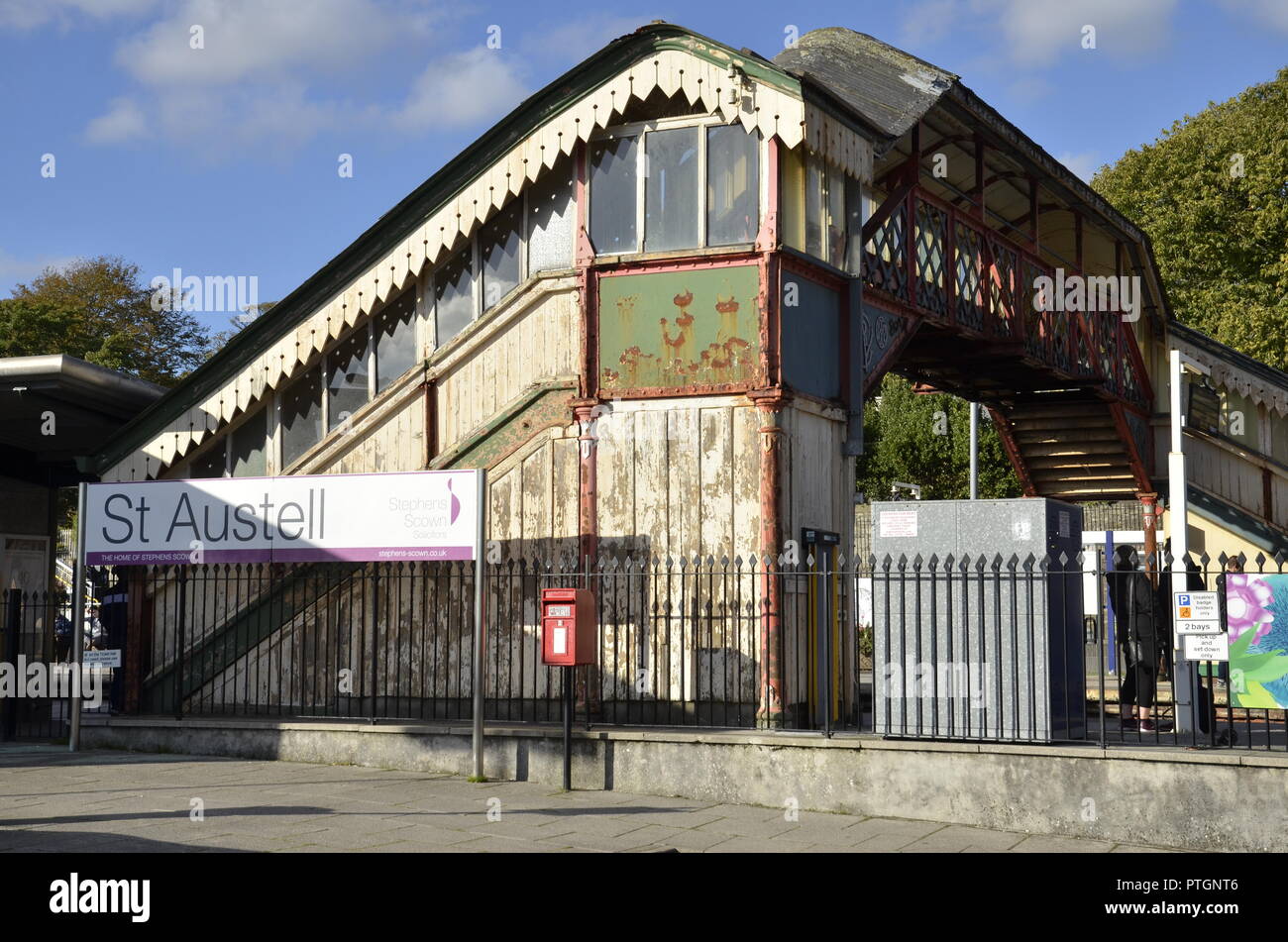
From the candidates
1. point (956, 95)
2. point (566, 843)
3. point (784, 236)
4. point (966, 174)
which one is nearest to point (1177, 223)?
point (966, 174)

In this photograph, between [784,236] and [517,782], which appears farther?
[784,236]

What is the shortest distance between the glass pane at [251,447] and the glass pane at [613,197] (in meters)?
4.87

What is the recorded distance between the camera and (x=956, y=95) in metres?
15.9

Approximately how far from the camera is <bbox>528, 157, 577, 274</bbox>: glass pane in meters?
14.6

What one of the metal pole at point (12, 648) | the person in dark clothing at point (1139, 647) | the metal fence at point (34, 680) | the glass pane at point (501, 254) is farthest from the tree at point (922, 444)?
the metal pole at point (12, 648)

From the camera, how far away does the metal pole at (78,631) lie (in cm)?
1444

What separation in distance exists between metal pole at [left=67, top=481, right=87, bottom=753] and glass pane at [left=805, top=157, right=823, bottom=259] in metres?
8.54

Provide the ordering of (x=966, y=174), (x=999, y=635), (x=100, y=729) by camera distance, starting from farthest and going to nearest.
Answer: (x=966, y=174)
(x=100, y=729)
(x=999, y=635)

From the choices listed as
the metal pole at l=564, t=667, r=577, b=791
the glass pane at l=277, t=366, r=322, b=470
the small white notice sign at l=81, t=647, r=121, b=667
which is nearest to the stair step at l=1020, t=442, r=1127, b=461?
the glass pane at l=277, t=366, r=322, b=470

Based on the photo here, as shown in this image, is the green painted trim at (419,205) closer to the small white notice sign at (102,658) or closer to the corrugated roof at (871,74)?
the corrugated roof at (871,74)

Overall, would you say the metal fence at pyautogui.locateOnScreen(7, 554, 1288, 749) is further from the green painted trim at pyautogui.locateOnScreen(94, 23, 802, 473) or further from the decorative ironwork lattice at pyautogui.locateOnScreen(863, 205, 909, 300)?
the decorative ironwork lattice at pyautogui.locateOnScreen(863, 205, 909, 300)

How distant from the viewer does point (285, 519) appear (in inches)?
556
